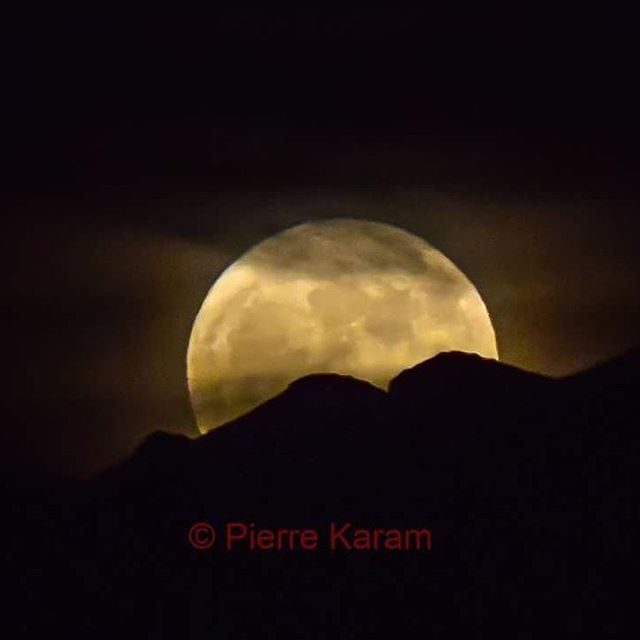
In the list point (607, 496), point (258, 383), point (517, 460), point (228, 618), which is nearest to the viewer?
point (258, 383)

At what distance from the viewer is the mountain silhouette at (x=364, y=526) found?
19.1 ft

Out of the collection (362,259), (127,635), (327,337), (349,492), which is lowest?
(127,635)

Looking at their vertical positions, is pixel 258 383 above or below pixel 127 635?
above

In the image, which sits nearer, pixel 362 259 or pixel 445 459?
pixel 362 259

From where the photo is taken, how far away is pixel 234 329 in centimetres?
528

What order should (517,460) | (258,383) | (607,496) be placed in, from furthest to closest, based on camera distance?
(517,460), (607,496), (258,383)

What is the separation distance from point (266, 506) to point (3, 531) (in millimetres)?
2009

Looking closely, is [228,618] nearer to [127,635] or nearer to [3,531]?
[127,635]

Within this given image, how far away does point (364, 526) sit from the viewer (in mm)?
6684

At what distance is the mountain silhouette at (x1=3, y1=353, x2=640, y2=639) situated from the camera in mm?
5836

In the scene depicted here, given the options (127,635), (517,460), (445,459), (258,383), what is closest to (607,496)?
(517,460)

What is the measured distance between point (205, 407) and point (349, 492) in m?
1.93

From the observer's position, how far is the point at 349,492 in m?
6.75

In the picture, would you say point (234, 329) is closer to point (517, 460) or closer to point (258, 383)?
point (258, 383)
